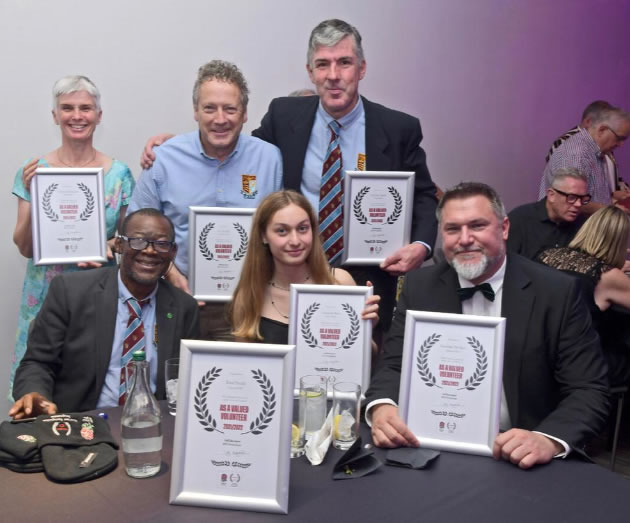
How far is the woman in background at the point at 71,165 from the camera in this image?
3.89 m

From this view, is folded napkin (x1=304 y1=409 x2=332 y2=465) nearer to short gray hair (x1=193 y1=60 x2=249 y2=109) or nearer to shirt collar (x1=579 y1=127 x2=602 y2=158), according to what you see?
short gray hair (x1=193 y1=60 x2=249 y2=109)

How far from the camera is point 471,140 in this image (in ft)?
24.0

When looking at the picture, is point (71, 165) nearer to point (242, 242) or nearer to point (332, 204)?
point (242, 242)

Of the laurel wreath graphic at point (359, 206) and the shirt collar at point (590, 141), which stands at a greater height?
the shirt collar at point (590, 141)

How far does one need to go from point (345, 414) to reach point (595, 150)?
4997 mm

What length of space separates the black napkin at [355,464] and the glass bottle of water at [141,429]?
20.6 inches

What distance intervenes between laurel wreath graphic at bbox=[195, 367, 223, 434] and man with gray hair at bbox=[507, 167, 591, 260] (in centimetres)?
388

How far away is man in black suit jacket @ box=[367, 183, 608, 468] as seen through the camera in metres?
2.31

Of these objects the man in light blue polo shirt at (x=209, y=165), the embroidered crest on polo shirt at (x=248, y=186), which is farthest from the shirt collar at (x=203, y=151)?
the embroidered crest on polo shirt at (x=248, y=186)

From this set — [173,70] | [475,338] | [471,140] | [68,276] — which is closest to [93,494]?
[475,338]

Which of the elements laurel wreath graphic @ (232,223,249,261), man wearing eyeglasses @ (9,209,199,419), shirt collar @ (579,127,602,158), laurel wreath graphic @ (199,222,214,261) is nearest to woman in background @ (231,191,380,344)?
laurel wreath graphic @ (232,223,249,261)

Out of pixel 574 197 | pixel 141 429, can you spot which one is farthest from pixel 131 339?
pixel 574 197

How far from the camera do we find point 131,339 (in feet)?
10.1

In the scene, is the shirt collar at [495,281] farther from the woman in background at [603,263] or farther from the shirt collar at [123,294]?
the woman in background at [603,263]
